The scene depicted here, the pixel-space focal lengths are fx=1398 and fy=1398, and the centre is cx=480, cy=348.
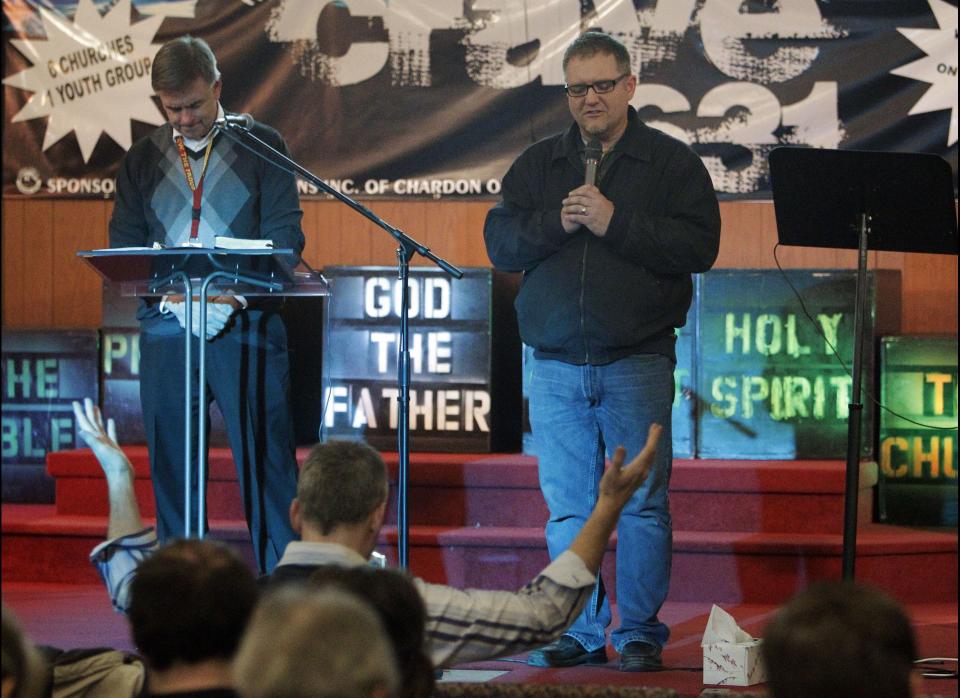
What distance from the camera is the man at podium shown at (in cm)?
426

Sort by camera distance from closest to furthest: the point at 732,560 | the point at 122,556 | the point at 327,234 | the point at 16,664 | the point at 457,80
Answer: the point at 16,664 < the point at 122,556 < the point at 732,560 < the point at 457,80 < the point at 327,234

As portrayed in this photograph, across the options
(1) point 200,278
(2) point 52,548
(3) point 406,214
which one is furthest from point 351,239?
(1) point 200,278

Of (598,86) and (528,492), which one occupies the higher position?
(598,86)

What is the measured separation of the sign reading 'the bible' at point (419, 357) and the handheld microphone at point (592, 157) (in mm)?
1862

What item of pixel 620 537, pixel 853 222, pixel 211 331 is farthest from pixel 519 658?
pixel 853 222

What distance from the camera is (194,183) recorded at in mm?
4309

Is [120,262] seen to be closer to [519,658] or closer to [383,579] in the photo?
[519,658]

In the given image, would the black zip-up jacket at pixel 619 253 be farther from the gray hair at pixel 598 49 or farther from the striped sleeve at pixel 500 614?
the striped sleeve at pixel 500 614

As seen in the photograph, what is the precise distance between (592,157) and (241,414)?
1.32 meters

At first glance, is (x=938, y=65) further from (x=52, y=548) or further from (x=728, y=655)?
(x=52, y=548)

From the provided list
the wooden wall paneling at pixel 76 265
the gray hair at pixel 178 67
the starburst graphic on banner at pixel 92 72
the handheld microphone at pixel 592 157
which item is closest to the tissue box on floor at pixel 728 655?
the handheld microphone at pixel 592 157

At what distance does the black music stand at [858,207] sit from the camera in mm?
3910

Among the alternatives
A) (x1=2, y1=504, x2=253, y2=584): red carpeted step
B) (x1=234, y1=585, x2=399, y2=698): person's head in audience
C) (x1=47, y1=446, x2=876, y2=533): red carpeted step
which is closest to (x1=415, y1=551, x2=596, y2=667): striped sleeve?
(x1=234, y1=585, x2=399, y2=698): person's head in audience

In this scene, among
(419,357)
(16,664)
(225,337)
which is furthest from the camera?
(419,357)
